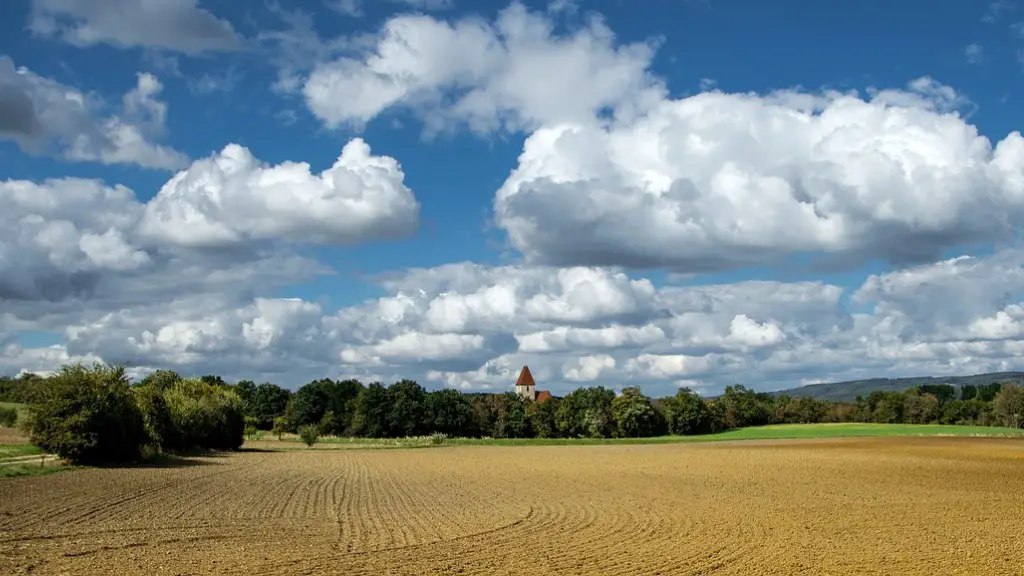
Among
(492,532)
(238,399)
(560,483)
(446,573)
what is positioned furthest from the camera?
(238,399)

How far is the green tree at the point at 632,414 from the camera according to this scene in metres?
133

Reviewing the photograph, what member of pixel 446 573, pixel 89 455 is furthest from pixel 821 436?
pixel 446 573

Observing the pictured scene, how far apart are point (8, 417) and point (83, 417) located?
61.5 meters

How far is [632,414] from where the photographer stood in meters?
133

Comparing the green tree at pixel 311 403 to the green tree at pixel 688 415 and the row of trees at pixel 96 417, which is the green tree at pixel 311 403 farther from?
the row of trees at pixel 96 417

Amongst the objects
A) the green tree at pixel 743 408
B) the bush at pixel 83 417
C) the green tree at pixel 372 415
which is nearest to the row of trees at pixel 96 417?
the bush at pixel 83 417

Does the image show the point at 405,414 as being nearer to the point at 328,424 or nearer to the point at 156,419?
the point at 328,424

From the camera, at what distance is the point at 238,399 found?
255 feet

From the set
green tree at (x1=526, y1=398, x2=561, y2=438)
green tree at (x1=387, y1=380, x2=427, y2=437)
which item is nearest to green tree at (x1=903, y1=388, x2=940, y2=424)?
green tree at (x1=526, y1=398, x2=561, y2=438)

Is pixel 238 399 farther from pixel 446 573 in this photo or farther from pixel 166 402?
pixel 446 573

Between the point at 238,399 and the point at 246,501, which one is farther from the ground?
the point at 238,399

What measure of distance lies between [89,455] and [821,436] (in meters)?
104

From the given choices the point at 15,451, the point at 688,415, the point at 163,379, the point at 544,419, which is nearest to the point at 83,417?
the point at 15,451

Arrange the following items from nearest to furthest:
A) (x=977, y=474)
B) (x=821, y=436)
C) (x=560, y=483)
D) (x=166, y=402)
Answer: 1. (x=560, y=483)
2. (x=977, y=474)
3. (x=166, y=402)
4. (x=821, y=436)
